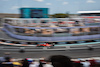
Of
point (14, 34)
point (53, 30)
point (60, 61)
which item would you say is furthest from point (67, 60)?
point (14, 34)

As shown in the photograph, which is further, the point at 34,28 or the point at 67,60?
the point at 34,28

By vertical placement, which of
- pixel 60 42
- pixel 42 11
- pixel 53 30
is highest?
pixel 42 11

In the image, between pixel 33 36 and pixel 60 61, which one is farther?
pixel 33 36

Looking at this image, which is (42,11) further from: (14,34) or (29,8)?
(14,34)

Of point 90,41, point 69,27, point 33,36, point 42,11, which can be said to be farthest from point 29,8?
point 90,41

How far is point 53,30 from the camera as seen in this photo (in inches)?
593

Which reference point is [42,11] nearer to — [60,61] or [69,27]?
[69,27]

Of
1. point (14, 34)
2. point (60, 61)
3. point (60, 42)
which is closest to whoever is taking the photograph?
point (60, 61)

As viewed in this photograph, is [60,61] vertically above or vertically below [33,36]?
above

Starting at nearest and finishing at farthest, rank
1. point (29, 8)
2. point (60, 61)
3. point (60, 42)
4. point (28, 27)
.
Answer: point (60, 61) < point (60, 42) < point (28, 27) < point (29, 8)

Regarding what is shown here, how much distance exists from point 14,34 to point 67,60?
15.6 meters

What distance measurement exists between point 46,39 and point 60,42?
1.62 m

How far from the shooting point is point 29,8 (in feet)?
66.3

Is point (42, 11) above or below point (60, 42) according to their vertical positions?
above
